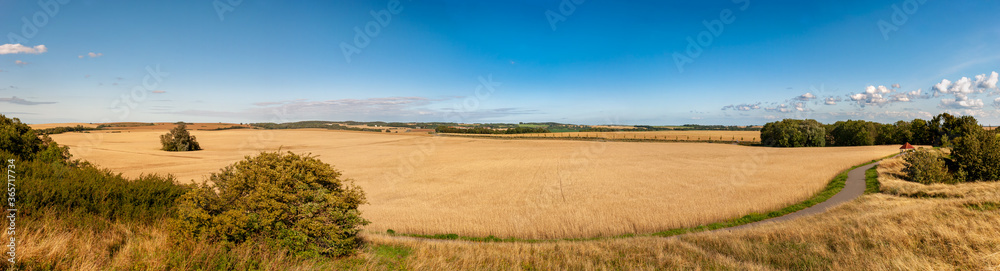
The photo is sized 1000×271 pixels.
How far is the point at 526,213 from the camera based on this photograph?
2167 centimetres

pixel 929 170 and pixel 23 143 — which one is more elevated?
pixel 23 143

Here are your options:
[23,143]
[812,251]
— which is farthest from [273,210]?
[23,143]

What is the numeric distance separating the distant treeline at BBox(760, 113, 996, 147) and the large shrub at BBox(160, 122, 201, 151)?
429ft

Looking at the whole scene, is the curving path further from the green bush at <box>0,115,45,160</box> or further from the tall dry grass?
the green bush at <box>0,115,45,160</box>

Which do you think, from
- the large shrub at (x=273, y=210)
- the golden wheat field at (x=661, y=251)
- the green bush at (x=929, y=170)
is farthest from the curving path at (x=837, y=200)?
the large shrub at (x=273, y=210)

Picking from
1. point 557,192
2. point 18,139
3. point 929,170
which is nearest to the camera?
point 18,139

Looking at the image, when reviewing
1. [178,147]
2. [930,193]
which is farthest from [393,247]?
[178,147]

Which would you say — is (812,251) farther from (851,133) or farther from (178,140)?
(851,133)

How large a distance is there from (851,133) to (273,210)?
124749 mm

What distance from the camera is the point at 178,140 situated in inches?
2596

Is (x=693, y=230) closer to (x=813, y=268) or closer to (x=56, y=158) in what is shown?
(x=813, y=268)

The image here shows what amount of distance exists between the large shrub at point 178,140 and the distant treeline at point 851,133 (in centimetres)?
13066

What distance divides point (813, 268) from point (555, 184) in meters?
25.6

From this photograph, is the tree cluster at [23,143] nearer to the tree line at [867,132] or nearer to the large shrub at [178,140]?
the tree line at [867,132]
